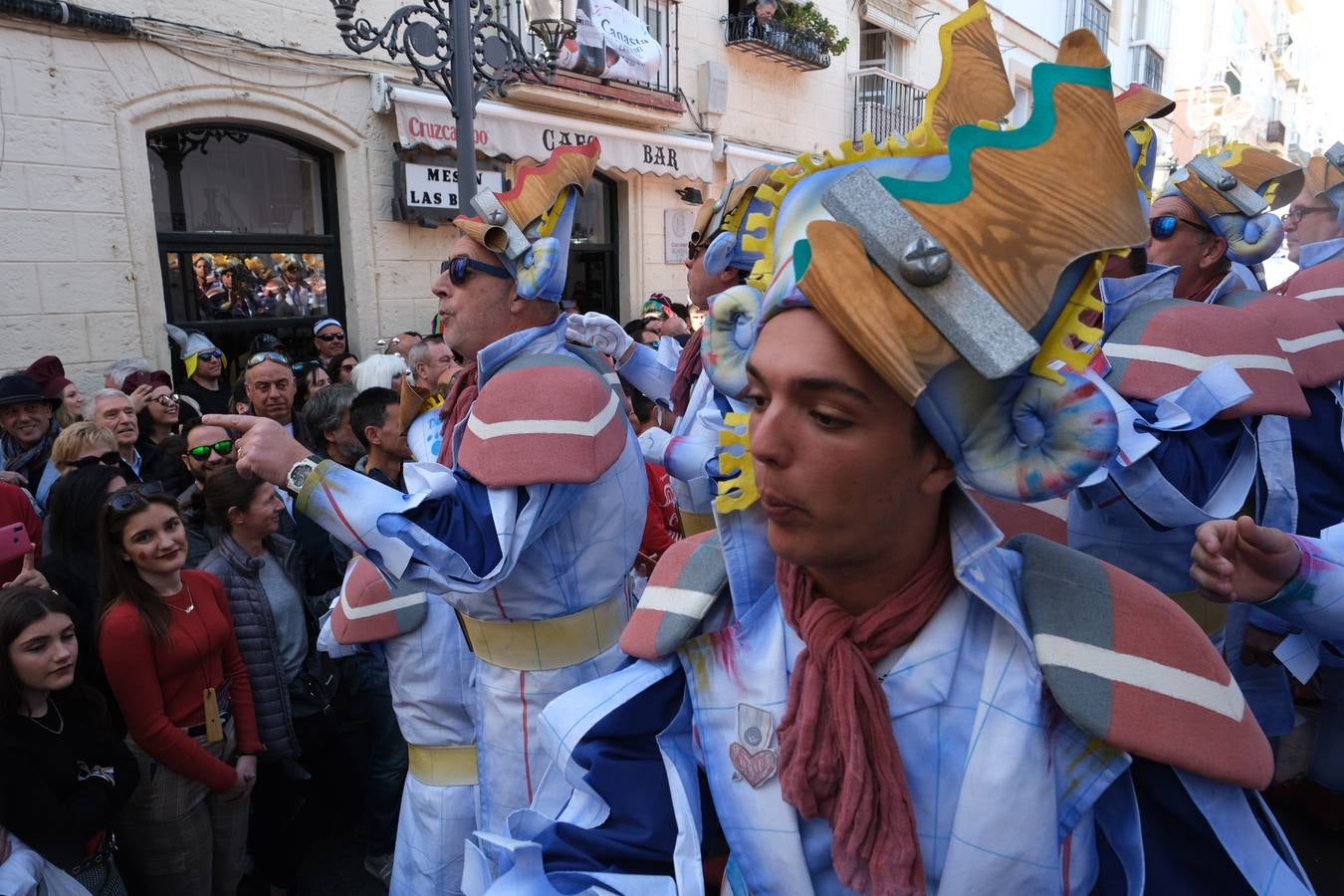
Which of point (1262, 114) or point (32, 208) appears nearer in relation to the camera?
point (32, 208)

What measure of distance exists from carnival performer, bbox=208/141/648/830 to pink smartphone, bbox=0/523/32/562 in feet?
4.32

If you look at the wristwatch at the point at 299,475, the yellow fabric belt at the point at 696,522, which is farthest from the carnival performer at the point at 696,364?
the wristwatch at the point at 299,475

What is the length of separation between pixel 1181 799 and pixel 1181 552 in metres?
1.49

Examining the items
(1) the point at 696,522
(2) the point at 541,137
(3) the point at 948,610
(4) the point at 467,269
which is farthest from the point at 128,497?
(2) the point at 541,137

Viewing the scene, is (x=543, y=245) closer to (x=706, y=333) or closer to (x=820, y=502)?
(x=706, y=333)

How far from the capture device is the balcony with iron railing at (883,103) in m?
14.1

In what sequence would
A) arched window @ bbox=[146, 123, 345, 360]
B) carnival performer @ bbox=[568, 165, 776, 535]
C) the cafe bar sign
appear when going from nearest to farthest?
1. carnival performer @ bbox=[568, 165, 776, 535]
2. arched window @ bbox=[146, 123, 345, 360]
3. the cafe bar sign

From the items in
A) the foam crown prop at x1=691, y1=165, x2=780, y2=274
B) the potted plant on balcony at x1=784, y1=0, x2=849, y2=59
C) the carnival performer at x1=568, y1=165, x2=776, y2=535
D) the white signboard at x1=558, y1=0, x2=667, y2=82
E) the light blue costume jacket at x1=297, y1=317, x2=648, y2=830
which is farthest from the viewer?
the potted plant on balcony at x1=784, y1=0, x2=849, y2=59

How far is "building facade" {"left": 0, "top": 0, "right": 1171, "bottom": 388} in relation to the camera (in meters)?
6.07

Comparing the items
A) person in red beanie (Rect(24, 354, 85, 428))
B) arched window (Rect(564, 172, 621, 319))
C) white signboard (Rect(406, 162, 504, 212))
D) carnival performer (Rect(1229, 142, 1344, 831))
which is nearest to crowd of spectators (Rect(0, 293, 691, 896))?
person in red beanie (Rect(24, 354, 85, 428))

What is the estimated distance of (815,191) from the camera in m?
1.18

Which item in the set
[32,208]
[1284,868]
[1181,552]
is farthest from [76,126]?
[1284,868]

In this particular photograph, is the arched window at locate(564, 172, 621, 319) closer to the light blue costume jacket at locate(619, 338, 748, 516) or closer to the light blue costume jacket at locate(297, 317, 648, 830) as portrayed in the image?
the light blue costume jacket at locate(619, 338, 748, 516)

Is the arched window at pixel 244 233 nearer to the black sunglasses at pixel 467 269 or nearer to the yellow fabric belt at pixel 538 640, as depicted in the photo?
the black sunglasses at pixel 467 269
